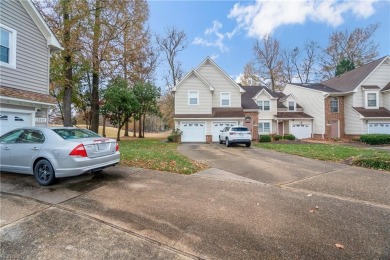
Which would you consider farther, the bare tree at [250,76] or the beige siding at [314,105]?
the bare tree at [250,76]

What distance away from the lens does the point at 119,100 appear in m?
21.6

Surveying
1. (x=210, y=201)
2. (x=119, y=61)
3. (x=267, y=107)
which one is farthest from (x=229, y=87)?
(x=210, y=201)

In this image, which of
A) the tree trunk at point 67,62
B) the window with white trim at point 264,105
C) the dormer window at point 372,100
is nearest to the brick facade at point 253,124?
the window with white trim at point 264,105

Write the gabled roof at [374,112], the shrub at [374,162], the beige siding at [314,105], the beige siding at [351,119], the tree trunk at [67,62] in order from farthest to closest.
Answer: the beige siding at [314,105] < the beige siding at [351,119] < the gabled roof at [374,112] < the tree trunk at [67,62] < the shrub at [374,162]

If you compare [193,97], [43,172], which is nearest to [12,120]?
[43,172]

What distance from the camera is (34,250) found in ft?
9.19

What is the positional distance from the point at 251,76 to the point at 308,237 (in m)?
40.7

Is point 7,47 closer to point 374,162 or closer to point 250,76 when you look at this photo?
point 374,162

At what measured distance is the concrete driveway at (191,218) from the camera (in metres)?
2.81

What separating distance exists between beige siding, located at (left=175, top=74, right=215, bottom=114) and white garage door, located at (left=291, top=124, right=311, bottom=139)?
446 inches

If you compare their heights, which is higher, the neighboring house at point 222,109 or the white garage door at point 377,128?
the neighboring house at point 222,109

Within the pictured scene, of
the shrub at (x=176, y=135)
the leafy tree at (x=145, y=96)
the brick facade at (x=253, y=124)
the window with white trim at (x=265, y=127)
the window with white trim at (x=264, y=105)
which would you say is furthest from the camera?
the window with white trim at (x=264, y=105)

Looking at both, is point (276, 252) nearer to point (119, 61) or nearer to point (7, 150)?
point (7, 150)

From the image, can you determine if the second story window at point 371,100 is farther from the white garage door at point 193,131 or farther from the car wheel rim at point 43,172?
the car wheel rim at point 43,172
